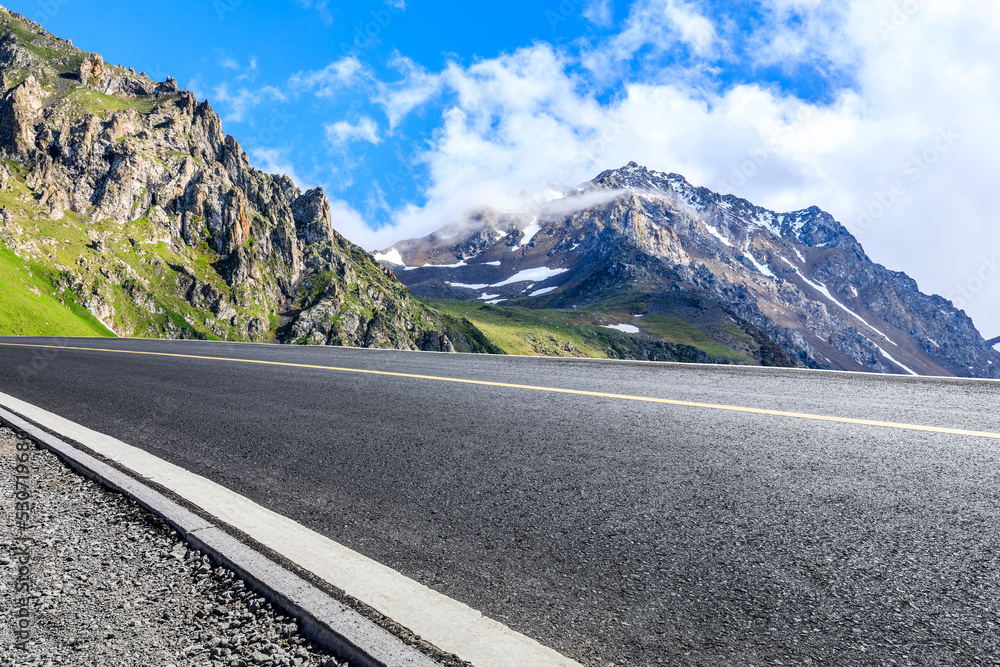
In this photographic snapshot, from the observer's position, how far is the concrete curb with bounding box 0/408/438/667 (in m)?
2.08

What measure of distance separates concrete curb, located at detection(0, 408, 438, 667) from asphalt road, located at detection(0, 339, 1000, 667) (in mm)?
532

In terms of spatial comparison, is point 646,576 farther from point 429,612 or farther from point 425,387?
point 425,387

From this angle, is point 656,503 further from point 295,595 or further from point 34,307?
point 34,307

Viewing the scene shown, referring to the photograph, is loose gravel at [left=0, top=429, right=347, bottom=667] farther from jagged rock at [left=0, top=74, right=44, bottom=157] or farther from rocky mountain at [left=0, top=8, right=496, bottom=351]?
jagged rock at [left=0, top=74, right=44, bottom=157]

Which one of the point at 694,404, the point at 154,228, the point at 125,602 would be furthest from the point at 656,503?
the point at 154,228

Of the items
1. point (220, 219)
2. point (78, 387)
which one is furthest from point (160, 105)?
point (78, 387)

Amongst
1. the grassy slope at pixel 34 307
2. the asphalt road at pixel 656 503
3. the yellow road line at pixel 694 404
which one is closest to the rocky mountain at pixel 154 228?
the grassy slope at pixel 34 307

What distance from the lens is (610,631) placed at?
2340 mm

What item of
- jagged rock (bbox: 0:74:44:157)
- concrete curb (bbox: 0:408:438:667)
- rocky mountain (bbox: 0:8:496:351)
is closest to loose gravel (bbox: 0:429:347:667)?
concrete curb (bbox: 0:408:438:667)

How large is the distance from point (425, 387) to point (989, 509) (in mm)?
6745

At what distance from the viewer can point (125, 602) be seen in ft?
8.40

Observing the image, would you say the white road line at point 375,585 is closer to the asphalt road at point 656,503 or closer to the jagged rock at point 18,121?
the asphalt road at point 656,503

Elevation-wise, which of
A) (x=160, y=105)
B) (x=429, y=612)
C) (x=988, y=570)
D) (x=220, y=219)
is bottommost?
(x=429, y=612)

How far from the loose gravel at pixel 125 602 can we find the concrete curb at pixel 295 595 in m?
0.05
